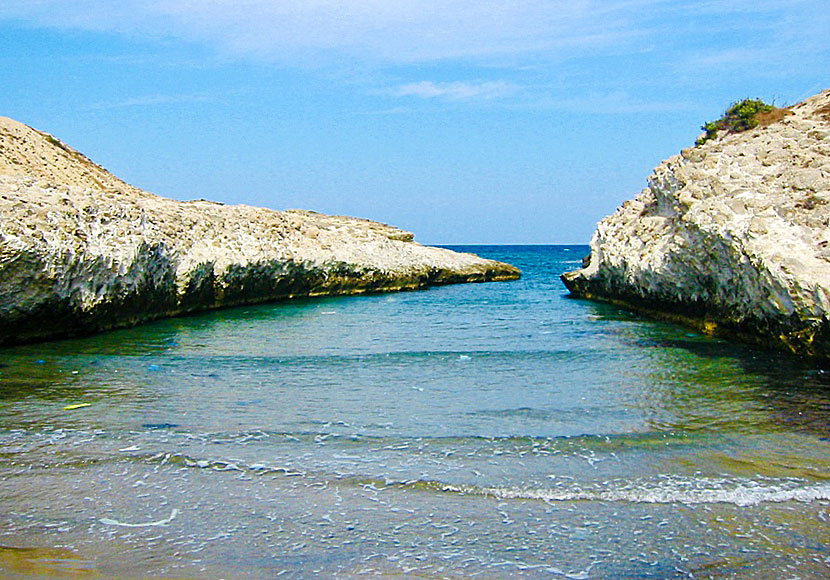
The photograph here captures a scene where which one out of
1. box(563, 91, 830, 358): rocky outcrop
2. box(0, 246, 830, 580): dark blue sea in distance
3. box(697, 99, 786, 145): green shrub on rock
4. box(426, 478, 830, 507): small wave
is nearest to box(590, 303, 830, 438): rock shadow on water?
box(0, 246, 830, 580): dark blue sea in distance

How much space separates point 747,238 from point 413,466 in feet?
34.0

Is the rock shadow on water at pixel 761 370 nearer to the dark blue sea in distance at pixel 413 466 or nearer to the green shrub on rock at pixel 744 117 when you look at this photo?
the dark blue sea in distance at pixel 413 466

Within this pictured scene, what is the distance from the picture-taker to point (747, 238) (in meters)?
15.1

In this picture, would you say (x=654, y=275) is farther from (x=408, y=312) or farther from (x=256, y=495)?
(x=256, y=495)

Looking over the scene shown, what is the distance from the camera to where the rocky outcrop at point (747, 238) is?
1355 cm

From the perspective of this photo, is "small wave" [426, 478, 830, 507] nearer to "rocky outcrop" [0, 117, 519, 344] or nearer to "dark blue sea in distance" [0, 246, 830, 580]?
"dark blue sea in distance" [0, 246, 830, 580]

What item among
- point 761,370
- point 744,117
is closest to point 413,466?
point 761,370

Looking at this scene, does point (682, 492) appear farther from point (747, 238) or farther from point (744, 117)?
point (744, 117)

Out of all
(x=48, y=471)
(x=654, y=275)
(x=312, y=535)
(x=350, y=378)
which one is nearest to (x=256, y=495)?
(x=312, y=535)

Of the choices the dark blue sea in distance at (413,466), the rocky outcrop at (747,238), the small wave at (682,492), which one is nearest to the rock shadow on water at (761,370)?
the dark blue sea in distance at (413,466)

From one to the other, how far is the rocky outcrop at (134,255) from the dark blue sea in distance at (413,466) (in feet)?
6.24

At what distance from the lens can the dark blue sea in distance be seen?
586 centimetres

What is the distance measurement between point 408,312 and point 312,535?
72.7ft

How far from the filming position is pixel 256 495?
720 centimetres
